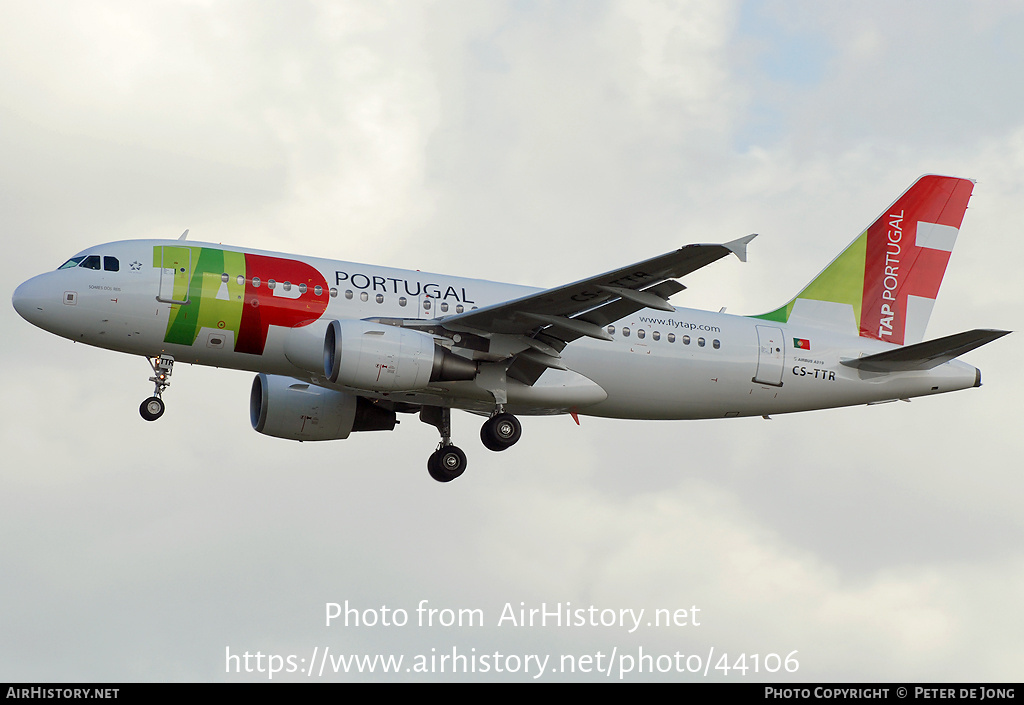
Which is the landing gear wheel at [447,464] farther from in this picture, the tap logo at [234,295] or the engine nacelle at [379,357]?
the tap logo at [234,295]

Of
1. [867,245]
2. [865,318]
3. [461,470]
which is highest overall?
[867,245]

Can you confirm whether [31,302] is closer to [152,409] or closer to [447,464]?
[152,409]

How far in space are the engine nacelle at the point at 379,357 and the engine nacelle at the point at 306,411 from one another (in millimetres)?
5519

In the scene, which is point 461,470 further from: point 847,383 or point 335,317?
point 847,383

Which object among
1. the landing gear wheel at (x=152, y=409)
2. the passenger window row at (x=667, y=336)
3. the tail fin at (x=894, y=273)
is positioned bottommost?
the landing gear wheel at (x=152, y=409)

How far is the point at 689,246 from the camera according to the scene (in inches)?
1007

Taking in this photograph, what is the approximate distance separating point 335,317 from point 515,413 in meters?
5.49

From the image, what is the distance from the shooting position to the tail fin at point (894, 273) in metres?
35.9

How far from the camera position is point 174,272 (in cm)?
2917

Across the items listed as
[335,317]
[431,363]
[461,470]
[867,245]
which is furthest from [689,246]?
[867,245]

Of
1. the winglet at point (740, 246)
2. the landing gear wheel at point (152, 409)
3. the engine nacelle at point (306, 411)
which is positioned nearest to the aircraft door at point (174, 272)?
the landing gear wheel at point (152, 409)

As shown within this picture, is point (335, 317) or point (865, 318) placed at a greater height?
point (865, 318)

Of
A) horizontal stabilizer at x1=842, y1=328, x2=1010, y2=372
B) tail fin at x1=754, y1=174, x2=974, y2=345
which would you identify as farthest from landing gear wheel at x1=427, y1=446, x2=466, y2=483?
horizontal stabilizer at x1=842, y1=328, x2=1010, y2=372

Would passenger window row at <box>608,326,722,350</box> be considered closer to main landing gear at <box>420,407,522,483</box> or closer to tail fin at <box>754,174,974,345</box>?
tail fin at <box>754,174,974,345</box>
